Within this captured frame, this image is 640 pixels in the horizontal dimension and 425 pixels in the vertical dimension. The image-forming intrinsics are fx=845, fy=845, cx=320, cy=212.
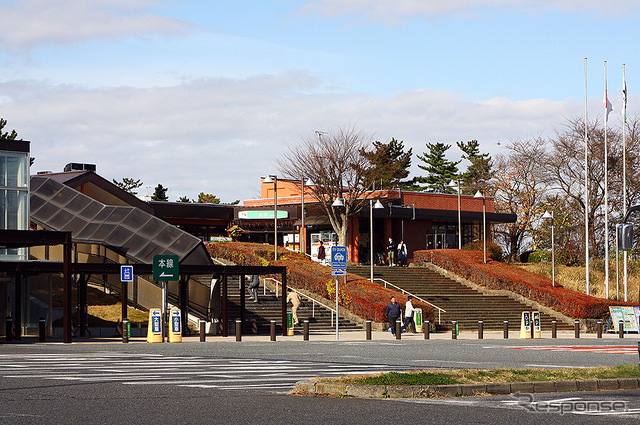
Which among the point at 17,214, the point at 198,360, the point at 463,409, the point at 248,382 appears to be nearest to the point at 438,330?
the point at 17,214

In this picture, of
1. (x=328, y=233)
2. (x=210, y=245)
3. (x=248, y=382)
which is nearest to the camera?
(x=248, y=382)

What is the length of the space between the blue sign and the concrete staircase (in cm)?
1159

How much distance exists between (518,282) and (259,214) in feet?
66.4

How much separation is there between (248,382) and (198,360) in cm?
534

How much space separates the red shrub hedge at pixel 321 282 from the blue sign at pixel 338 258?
8.79 metres

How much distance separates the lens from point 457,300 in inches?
1842

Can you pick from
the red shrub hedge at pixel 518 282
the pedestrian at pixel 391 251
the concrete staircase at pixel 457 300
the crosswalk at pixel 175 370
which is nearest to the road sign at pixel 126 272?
the crosswalk at pixel 175 370

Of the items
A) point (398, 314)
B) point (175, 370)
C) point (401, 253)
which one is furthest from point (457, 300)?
point (175, 370)

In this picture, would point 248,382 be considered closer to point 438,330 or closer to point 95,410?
point 95,410

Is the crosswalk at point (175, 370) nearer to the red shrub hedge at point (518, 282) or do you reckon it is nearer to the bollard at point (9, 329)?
the bollard at point (9, 329)

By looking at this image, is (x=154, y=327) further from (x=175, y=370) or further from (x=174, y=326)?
(x=175, y=370)

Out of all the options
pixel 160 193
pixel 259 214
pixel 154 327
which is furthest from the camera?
pixel 160 193

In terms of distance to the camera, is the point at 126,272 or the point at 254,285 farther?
the point at 254,285

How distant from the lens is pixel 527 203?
7238 cm
